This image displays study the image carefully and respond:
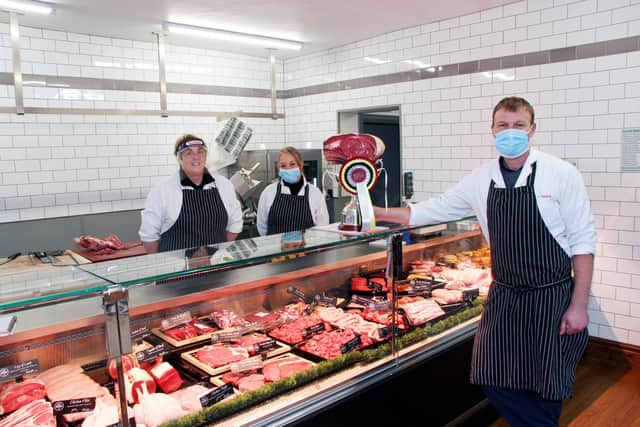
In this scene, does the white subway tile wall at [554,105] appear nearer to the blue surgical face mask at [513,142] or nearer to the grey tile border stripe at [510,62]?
the grey tile border stripe at [510,62]

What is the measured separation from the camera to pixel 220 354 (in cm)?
251

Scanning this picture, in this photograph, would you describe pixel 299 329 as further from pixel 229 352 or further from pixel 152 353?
pixel 152 353

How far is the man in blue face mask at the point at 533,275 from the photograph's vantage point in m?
2.47

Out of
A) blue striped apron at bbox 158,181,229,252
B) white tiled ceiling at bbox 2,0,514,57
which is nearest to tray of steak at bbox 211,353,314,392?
blue striped apron at bbox 158,181,229,252

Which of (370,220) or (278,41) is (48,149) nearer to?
(278,41)

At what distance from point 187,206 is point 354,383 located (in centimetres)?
219

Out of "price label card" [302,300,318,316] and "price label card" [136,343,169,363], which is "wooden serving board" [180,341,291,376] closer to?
"price label card" [136,343,169,363]

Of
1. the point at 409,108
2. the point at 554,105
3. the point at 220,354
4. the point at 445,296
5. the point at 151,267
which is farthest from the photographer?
the point at 409,108

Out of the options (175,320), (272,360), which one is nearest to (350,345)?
(272,360)

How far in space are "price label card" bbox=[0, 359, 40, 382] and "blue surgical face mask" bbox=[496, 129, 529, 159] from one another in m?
2.27

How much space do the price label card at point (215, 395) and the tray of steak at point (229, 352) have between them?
0.15 metres

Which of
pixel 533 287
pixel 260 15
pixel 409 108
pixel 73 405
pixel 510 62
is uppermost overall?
pixel 260 15

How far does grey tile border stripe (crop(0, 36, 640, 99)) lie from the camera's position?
4.97 m

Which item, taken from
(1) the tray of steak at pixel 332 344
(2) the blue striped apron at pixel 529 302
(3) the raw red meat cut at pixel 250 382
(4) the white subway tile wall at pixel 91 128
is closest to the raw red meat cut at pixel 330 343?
(1) the tray of steak at pixel 332 344
